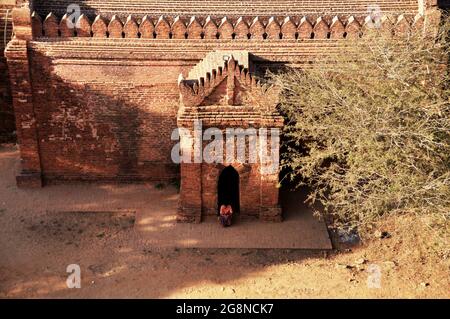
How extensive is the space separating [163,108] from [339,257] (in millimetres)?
7313

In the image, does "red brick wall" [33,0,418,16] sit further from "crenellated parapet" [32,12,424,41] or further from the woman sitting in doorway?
the woman sitting in doorway

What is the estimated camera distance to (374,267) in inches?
595

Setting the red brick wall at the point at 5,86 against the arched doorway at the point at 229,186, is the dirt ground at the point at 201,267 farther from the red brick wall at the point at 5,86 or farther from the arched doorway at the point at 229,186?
the red brick wall at the point at 5,86

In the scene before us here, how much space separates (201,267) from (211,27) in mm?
7485

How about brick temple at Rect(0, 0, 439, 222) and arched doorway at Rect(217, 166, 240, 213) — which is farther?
arched doorway at Rect(217, 166, 240, 213)

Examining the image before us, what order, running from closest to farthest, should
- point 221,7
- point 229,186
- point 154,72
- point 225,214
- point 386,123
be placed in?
point 386,123 → point 225,214 → point 154,72 → point 221,7 → point 229,186

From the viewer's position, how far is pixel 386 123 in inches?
537

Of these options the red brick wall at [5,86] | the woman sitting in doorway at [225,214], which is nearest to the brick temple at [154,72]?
the woman sitting in doorway at [225,214]

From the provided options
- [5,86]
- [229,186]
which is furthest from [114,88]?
[5,86]

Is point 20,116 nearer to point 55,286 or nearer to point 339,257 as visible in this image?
point 55,286

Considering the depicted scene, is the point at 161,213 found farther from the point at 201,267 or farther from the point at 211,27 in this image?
the point at 211,27

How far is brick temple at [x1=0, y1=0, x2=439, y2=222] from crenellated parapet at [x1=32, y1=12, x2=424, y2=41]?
0.03 metres

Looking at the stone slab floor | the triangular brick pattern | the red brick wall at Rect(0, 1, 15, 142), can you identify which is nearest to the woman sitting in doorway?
the stone slab floor

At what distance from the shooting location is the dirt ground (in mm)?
14234
